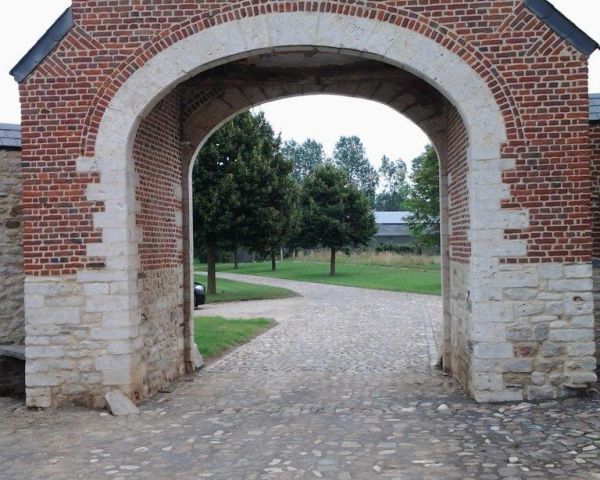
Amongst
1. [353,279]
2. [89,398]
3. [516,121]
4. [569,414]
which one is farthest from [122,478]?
[353,279]

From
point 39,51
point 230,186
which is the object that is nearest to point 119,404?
point 39,51

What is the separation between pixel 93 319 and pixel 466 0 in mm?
5664

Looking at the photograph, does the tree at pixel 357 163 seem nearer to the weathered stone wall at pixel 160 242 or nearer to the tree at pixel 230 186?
the tree at pixel 230 186

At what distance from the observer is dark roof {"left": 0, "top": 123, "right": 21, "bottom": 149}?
854cm

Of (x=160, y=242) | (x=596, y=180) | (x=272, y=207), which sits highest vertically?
(x=272, y=207)

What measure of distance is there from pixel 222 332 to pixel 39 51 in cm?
759

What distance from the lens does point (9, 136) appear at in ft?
28.4

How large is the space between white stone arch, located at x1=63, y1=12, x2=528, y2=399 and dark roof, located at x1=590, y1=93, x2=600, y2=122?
2086 millimetres

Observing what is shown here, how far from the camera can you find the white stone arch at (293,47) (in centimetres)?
726

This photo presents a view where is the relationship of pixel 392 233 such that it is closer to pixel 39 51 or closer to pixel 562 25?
pixel 562 25

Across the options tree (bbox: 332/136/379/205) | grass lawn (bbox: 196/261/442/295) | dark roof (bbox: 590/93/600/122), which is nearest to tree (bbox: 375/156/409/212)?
tree (bbox: 332/136/379/205)

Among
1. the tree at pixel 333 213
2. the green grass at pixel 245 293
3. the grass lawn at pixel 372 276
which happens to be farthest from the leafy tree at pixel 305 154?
the green grass at pixel 245 293

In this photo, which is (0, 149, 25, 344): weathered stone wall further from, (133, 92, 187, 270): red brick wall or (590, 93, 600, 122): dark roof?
(590, 93, 600, 122): dark roof

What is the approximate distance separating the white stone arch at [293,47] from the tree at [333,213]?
26287 millimetres
